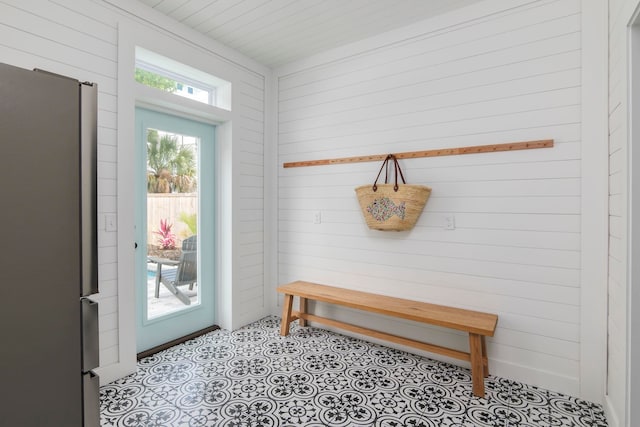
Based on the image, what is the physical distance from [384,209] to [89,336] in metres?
2.09

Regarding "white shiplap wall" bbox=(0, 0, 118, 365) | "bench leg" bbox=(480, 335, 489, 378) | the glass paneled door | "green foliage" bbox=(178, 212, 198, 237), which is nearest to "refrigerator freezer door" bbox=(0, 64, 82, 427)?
"white shiplap wall" bbox=(0, 0, 118, 365)

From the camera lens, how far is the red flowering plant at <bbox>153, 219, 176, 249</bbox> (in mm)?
2859

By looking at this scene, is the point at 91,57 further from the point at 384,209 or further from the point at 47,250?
the point at 384,209

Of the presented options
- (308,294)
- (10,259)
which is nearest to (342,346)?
(308,294)

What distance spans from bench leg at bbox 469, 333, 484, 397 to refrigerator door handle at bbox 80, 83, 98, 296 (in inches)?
83.4

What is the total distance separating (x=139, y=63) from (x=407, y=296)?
2832 mm

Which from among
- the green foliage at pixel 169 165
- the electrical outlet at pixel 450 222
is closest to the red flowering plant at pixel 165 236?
the green foliage at pixel 169 165

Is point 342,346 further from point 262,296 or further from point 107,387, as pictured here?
point 107,387

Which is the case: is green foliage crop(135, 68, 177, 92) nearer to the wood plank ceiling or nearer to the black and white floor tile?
the wood plank ceiling

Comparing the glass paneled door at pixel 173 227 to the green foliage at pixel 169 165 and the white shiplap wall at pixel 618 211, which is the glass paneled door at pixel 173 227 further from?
the white shiplap wall at pixel 618 211

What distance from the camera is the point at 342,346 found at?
114 inches

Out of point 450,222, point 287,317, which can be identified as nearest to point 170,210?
point 287,317

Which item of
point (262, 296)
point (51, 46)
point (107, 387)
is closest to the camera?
point (51, 46)

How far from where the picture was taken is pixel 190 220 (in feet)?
10.2
